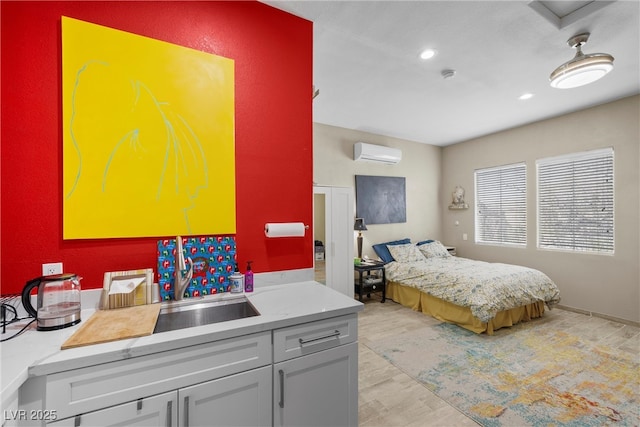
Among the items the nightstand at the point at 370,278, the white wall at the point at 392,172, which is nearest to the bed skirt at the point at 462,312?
the nightstand at the point at 370,278

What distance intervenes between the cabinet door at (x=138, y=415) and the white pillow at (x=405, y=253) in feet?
13.4

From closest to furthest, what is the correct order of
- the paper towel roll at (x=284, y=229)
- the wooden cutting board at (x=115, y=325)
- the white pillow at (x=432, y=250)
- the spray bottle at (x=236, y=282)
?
the wooden cutting board at (x=115, y=325) → the spray bottle at (x=236, y=282) → the paper towel roll at (x=284, y=229) → the white pillow at (x=432, y=250)

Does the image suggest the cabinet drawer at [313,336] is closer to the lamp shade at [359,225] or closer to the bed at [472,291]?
the bed at [472,291]

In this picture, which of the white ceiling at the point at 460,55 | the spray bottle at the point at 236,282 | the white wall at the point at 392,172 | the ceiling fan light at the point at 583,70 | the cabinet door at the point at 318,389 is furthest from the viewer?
the white wall at the point at 392,172

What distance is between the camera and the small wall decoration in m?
5.48

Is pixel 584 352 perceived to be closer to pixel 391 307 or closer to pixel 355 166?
pixel 391 307

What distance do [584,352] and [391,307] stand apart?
2163 mm

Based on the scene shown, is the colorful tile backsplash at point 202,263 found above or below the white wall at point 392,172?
below

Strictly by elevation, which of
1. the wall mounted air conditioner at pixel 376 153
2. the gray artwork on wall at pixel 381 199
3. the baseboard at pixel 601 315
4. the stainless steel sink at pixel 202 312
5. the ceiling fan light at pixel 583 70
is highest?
the ceiling fan light at pixel 583 70

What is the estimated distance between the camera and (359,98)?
11.6 feet

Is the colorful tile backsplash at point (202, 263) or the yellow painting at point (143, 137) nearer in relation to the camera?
the yellow painting at point (143, 137)

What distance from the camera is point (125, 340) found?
110cm

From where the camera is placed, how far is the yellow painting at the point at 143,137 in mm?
1472

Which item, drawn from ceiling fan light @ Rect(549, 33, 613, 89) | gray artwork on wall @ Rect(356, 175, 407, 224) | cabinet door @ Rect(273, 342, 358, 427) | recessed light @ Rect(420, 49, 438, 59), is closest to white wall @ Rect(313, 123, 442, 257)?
gray artwork on wall @ Rect(356, 175, 407, 224)
